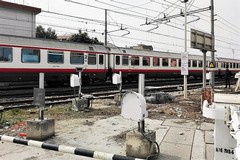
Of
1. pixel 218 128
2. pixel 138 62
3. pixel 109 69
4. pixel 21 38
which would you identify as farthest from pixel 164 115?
pixel 138 62

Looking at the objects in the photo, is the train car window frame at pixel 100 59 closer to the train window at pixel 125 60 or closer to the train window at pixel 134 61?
the train window at pixel 125 60

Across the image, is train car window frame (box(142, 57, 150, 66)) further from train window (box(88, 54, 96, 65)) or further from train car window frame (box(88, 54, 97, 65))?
train window (box(88, 54, 96, 65))

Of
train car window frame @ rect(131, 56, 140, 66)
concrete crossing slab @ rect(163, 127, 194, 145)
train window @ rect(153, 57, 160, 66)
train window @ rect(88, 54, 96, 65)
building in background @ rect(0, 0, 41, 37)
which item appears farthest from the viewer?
building in background @ rect(0, 0, 41, 37)

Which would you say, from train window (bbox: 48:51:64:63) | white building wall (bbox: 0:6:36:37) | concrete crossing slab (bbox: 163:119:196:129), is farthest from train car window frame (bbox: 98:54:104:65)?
white building wall (bbox: 0:6:36:37)

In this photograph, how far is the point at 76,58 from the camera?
2050 centimetres

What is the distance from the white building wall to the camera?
3297 cm

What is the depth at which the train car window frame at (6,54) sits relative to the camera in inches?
628

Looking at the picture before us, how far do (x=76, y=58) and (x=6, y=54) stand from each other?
5.54 m

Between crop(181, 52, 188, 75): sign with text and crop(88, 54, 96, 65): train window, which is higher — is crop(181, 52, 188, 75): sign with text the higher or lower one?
the lower one

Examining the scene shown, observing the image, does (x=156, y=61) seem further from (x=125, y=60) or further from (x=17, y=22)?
(x=17, y=22)

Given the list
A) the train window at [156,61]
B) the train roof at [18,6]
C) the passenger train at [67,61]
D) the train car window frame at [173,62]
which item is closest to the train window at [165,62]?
the passenger train at [67,61]

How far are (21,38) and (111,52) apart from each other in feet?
28.6

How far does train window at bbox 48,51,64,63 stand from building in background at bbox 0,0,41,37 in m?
17.2

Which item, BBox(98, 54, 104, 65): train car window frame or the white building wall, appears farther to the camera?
the white building wall
